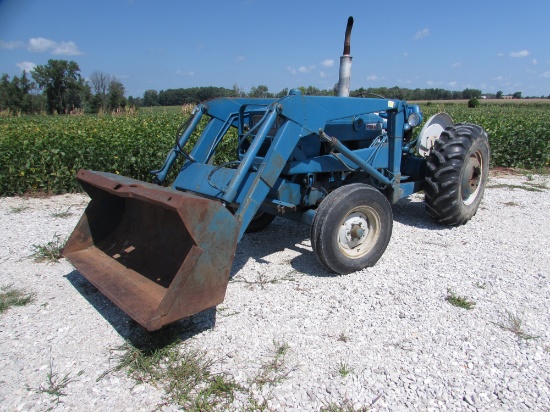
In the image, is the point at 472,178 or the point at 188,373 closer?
the point at 188,373

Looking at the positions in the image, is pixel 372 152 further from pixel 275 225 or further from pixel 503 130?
pixel 503 130

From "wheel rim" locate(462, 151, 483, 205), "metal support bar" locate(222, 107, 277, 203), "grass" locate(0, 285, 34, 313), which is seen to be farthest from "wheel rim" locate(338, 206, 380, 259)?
"grass" locate(0, 285, 34, 313)

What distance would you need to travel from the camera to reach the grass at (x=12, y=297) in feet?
11.0

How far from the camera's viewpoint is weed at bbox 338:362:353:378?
2.55 metres

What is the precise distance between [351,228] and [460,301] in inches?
43.6

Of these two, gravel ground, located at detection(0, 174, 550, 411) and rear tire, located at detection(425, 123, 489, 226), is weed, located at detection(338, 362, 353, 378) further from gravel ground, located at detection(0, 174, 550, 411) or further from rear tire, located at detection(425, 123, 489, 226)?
rear tire, located at detection(425, 123, 489, 226)

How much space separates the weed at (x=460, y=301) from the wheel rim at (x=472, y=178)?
7.58 ft

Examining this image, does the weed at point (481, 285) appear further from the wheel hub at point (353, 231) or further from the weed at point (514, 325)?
the wheel hub at point (353, 231)

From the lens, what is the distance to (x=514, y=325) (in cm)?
306

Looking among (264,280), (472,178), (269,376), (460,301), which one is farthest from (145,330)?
(472,178)

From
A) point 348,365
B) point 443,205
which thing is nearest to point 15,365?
point 348,365

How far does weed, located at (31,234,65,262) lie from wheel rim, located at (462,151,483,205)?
4873 mm

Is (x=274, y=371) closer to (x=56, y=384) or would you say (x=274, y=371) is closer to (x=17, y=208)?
(x=56, y=384)

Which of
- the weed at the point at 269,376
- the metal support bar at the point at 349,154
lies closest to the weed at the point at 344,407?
the weed at the point at 269,376
